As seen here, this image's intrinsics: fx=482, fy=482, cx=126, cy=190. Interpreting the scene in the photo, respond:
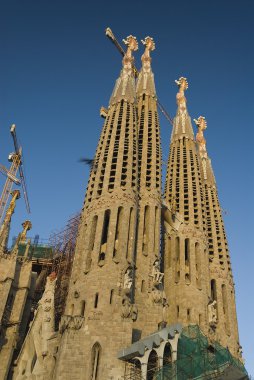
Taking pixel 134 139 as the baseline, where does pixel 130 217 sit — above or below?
below

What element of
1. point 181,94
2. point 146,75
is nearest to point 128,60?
point 146,75

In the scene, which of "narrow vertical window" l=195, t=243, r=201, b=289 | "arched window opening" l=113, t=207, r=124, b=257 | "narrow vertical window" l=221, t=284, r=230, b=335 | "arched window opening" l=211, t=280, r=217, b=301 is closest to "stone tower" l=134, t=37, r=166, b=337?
"arched window opening" l=113, t=207, r=124, b=257

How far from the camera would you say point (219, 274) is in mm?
44656

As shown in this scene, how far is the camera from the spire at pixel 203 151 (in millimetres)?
55588

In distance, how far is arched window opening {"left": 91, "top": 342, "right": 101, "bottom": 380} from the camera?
2766cm

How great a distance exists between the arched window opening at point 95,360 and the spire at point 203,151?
1190 inches

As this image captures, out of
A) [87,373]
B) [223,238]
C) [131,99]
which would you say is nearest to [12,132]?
[131,99]

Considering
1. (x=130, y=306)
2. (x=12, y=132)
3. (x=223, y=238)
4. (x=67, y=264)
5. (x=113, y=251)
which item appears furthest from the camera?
(x=12, y=132)

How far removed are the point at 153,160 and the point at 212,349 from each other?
18340 mm

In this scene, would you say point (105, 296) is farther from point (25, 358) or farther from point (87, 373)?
point (25, 358)

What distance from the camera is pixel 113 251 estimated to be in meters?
32.9

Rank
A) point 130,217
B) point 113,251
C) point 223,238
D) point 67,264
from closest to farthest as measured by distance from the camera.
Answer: point 113,251
point 130,217
point 67,264
point 223,238

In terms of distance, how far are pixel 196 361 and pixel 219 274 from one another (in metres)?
17.0

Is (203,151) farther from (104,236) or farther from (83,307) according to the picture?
(83,307)
